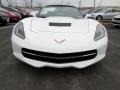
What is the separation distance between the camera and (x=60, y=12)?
414cm

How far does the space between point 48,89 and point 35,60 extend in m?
0.50

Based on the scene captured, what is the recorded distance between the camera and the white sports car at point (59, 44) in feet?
8.18

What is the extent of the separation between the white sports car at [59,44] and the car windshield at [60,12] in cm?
109

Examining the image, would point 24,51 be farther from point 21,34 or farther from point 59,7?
point 59,7

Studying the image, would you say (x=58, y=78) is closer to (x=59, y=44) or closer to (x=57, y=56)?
(x=57, y=56)

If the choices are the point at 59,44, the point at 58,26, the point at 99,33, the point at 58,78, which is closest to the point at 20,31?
the point at 58,26

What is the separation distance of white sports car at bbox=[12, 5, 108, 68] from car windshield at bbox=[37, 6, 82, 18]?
1095mm

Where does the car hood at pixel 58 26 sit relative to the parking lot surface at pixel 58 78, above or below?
above

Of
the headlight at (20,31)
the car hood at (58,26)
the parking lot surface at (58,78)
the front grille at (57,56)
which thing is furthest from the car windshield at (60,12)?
the front grille at (57,56)

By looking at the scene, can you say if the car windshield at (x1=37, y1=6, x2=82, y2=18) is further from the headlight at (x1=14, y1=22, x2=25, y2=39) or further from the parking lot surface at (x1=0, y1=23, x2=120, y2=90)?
the parking lot surface at (x1=0, y1=23, x2=120, y2=90)

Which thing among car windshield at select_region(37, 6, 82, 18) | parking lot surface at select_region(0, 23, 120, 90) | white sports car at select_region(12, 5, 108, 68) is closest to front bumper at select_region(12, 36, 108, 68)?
white sports car at select_region(12, 5, 108, 68)

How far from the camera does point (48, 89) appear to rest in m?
2.35

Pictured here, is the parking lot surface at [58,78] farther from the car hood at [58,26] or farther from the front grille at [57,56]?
the car hood at [58,26]

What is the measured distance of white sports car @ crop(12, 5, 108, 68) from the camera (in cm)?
249
